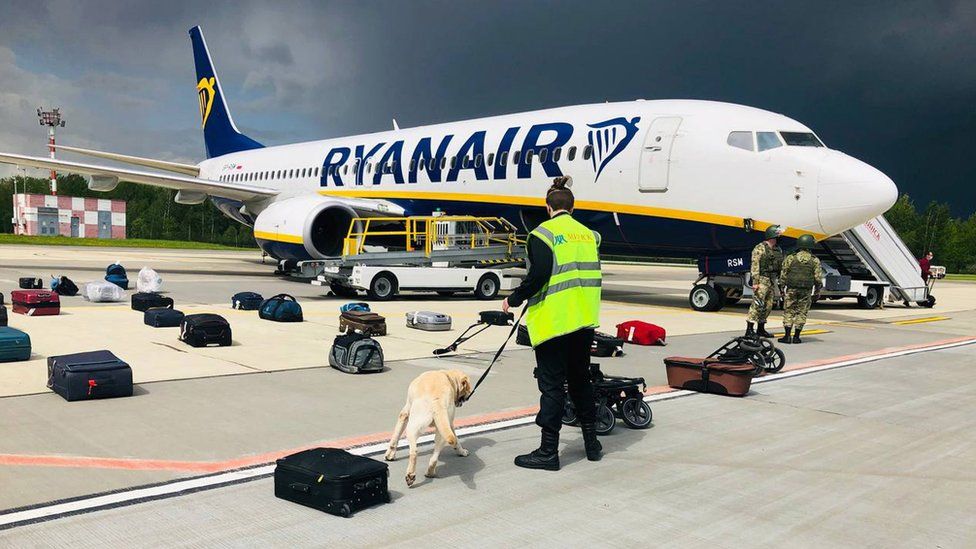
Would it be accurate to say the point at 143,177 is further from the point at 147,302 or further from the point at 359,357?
the point at 359,357

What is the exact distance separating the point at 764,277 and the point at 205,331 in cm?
814

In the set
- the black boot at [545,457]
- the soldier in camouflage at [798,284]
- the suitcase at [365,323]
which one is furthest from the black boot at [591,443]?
the soldier in camouflage at [798,284]

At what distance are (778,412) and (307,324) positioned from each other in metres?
7.40

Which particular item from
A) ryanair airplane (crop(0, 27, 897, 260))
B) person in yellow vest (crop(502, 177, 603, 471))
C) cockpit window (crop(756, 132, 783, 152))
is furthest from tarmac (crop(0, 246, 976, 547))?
cockpit window (crop(756, 132, 783, 152))

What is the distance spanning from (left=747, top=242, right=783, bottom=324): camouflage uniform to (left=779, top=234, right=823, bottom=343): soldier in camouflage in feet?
0.68

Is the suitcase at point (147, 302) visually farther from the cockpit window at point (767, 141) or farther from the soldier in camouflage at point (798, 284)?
the cockpit window at point (767, 141)

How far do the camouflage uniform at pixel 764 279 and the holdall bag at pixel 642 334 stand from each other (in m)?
1.47

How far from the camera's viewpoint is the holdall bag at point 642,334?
10.6 meters

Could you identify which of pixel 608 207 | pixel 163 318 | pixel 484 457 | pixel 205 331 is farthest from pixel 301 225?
pixel 484 457

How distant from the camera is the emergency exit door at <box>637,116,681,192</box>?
48.3 feet

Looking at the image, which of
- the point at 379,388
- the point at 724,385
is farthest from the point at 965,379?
the point at 379,388

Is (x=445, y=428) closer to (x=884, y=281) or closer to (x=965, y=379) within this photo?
(x=965, y=379)

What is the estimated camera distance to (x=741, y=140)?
14109 millimetres

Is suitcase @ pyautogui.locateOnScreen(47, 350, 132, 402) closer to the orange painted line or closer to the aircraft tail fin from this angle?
the orange painted line
